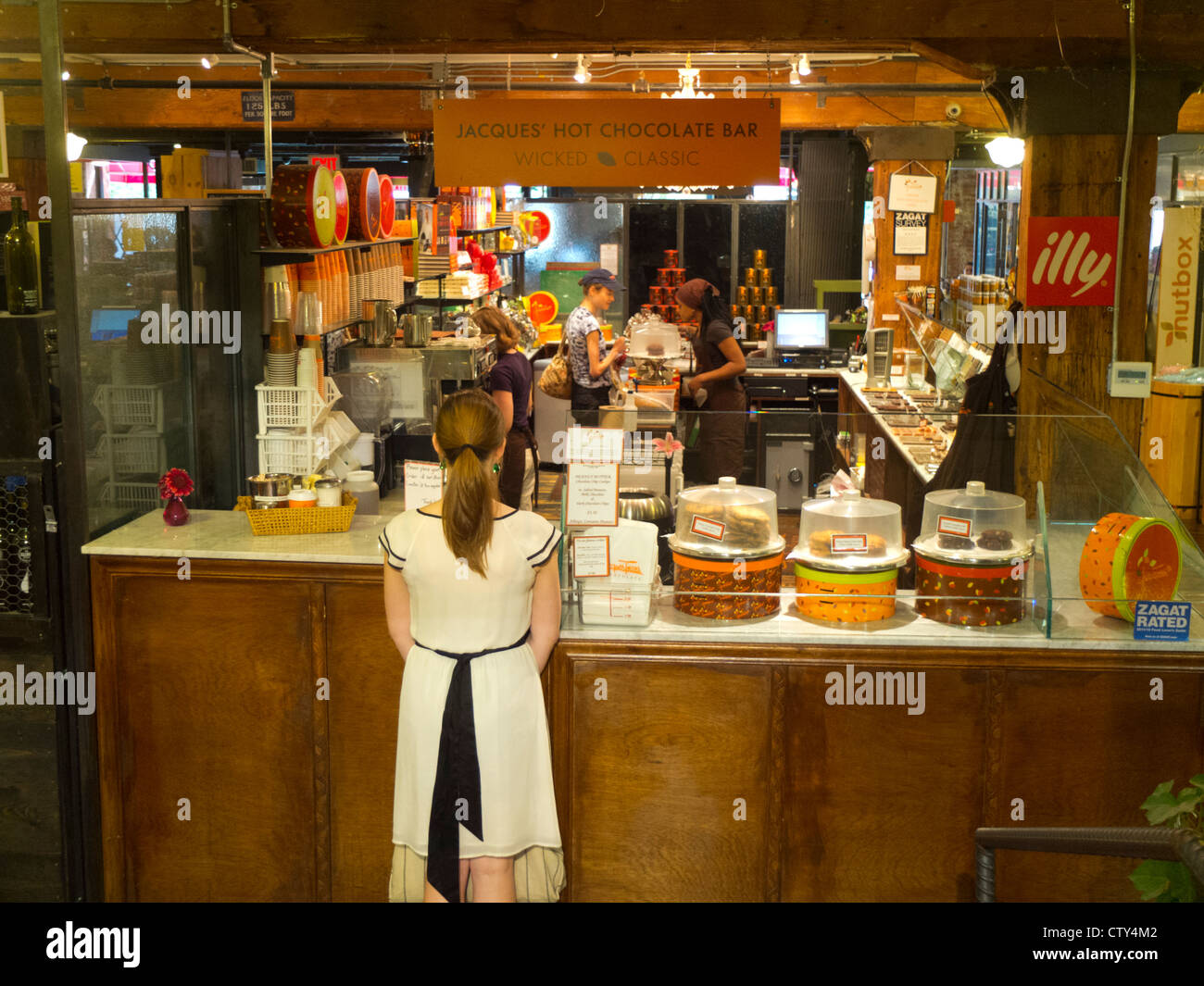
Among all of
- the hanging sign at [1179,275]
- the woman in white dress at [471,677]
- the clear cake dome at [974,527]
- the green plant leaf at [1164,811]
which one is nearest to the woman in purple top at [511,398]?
the clear cake dome at [974,527]

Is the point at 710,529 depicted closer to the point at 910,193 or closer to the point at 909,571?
the point at 909,571

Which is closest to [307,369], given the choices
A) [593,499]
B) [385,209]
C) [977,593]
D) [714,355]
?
[593,499]

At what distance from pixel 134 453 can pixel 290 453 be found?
52cm

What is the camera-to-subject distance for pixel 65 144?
146 inches

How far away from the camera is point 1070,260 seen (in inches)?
193

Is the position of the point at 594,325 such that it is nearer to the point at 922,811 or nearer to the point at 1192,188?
the point at 922,811

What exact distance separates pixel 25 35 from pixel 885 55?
675 cm

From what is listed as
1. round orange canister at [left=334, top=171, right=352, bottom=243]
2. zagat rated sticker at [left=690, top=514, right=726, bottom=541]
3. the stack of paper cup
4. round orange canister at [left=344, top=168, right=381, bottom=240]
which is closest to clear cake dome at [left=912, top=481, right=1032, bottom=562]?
zagat rated sticker at [left=690, top=514, right=726, bottom=541]

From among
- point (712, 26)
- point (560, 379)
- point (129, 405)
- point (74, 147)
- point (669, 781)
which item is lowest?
point (669, 781)

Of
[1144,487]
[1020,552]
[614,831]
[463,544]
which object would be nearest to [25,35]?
[463,544]

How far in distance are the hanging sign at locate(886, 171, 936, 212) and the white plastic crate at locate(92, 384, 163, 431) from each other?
7428 mm

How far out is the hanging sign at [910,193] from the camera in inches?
411

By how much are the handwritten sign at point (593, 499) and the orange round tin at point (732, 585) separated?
→ 227 millimetres

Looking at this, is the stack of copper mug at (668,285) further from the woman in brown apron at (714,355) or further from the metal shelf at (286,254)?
the metal shelf at (286,254)
